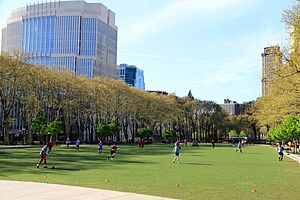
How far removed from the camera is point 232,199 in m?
13.0

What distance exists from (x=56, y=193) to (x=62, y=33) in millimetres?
149372

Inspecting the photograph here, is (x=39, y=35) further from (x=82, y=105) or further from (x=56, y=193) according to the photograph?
(x=56, y=193)

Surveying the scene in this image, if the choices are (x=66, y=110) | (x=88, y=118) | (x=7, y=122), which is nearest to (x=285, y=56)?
(x=7, y=122)

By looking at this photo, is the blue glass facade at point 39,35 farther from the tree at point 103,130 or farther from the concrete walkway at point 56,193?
the concrete walkway at point 56,193

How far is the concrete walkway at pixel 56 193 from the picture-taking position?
501 inches

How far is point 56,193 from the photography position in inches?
534

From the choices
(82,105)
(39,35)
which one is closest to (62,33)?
(39,35)

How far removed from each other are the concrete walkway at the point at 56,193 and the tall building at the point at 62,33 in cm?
13903

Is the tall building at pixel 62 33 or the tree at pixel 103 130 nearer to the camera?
the tree at pixel 103 130

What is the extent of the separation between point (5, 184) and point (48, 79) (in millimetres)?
54525

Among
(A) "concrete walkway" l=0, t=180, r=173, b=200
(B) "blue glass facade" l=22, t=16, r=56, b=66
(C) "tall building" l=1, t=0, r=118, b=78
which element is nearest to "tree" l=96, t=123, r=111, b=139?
(A) "concrete walkway" l=0, t=180, r=173, b=200

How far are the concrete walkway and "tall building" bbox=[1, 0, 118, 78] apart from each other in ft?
456

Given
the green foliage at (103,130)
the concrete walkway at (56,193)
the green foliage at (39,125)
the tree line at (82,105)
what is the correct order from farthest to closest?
1. the green foliage at (103,130)
2. the green foliage at (39,125)
3. the tree line at (82,105)
4. the concrete walkway at (56,193)

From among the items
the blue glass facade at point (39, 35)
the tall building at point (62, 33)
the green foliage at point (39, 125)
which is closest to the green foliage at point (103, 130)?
the green foliage at point (39, 125)
